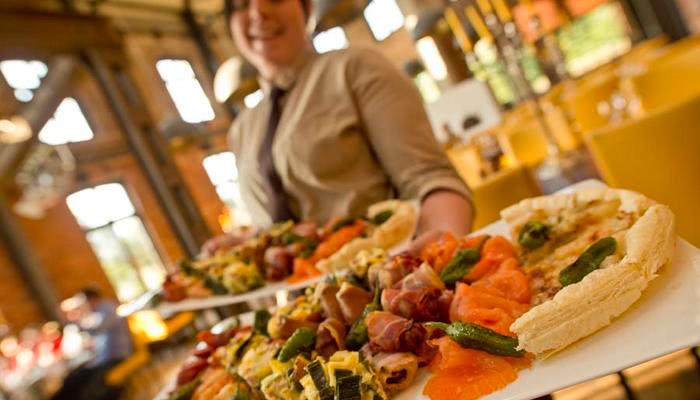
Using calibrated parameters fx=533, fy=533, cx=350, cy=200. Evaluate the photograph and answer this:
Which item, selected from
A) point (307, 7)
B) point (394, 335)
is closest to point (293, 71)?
point (307, 7)

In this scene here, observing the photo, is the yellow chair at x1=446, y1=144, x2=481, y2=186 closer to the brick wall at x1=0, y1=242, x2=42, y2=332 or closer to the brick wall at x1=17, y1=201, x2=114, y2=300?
the brick wall at x1=0, y1=242, x2=42, y2=332

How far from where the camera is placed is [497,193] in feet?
8.14

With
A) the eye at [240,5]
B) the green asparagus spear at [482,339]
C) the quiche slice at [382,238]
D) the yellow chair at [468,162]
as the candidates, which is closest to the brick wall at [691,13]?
the yellow chair at [468,162]

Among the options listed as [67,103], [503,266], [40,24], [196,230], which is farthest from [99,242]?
[503,266]

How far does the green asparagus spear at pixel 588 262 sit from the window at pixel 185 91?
13.6 meters

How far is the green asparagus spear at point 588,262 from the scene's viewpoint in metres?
0.78

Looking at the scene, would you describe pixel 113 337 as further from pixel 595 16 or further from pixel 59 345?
pixel 595 16

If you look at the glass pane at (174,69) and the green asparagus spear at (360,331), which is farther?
the glass pane at (174,69)

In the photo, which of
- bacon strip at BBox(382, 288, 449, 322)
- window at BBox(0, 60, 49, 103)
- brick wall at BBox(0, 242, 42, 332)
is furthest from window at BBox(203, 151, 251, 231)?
bacon strip at BBox(382, 288, 449, 322)

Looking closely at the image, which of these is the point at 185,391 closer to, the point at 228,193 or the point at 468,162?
the point at 468,162

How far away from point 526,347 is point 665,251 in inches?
9.6

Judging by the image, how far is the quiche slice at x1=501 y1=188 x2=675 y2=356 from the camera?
2.21 ft

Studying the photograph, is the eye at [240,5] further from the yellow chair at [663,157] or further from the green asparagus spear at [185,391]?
the yellow chair at [663,157]

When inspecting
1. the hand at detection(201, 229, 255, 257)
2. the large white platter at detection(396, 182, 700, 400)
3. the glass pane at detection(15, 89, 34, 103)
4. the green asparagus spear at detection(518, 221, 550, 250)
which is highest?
the glass pane at detection(15, 89, 34, 103)
